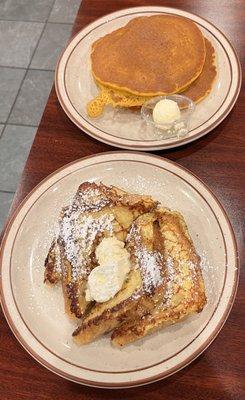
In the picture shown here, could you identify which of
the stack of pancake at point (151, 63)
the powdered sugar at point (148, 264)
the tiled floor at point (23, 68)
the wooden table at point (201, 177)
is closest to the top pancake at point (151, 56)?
the stack of pancake at point (151, 63)

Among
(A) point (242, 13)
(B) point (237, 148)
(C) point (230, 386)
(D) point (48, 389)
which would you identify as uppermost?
(A) point (242, 13)

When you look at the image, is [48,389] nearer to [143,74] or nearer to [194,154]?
[194,154]

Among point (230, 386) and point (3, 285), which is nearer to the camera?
point (230, 386)

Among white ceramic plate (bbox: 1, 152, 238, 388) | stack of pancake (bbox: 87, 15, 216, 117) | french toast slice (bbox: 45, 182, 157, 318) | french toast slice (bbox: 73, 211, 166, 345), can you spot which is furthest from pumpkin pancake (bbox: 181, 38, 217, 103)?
french toast slice (bbox: 73, 211, 166, 345)

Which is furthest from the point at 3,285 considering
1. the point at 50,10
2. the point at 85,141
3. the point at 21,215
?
the point at 50,10

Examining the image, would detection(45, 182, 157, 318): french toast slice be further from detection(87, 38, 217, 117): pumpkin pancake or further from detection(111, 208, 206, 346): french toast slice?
detection(87, 38, 217, 117): pumpkin pancake

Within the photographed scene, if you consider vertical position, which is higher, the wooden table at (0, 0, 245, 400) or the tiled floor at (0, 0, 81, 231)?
the wooden table at (0, 0, 245, 400)

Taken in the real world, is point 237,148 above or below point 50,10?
above

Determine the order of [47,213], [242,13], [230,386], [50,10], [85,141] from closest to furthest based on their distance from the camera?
[230,386]
[47,213]
[85,141]
[242,13]
[50,10]
